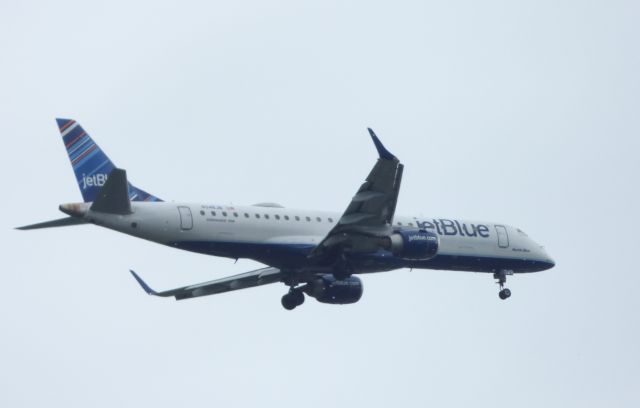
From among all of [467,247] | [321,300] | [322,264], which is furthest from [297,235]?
[467,247]

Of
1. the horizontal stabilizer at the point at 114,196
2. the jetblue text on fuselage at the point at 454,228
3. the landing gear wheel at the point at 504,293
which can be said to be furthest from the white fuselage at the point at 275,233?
the landing gear wheel at the point at 504,293

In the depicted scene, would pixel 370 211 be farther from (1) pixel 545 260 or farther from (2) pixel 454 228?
(1) pixel 545 260

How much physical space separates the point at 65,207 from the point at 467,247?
1734 centimetres

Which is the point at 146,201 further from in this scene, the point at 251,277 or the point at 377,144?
the point at 377,144

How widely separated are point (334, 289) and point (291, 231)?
4531 mm

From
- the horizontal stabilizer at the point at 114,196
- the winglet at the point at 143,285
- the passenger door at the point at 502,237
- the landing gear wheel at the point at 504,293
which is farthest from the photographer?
the landing gear wheel at the point at 504,293

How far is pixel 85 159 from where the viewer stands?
149ft

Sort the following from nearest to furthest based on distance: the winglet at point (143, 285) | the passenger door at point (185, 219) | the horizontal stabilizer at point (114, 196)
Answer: the horizontal stabilizer at point (114, 196) < the passenger door at point (185, 219) < the winglet at point (143, 285)

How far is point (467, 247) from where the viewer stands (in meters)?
52.5

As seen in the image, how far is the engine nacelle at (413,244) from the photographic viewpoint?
46719mm

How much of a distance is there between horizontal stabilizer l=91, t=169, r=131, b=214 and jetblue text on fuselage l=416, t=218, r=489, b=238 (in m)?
13.0

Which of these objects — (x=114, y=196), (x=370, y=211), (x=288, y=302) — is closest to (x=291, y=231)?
(x=370, y=211)

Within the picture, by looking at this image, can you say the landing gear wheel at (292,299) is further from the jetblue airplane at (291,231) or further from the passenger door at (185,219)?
the passenger door at (185,219)

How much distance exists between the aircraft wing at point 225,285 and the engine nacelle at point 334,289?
1481 mm
